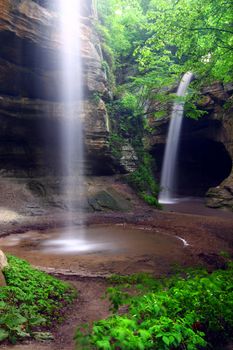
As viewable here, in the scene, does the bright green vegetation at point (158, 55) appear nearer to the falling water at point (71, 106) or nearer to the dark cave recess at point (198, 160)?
the falling water at point (71, 106)

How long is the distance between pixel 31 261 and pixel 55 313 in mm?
3489

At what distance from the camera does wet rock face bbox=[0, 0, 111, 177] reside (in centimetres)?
1518

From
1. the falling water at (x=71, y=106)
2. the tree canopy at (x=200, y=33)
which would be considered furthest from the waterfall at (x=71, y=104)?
the tree canopy at (x=200, y=33)

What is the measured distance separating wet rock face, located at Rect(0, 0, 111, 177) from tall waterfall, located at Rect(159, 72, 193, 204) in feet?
24.9

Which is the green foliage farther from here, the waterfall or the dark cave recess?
the dark cave recess

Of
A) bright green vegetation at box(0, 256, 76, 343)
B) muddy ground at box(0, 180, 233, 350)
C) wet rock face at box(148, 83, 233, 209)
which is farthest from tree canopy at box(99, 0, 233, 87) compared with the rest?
bright green vegetation at box(0, 256, 76, 343)

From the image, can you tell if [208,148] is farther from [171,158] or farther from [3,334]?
[3,334]

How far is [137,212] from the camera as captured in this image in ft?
55.6

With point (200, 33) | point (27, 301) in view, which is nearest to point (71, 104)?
point (200, 33)

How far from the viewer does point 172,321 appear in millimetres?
3371

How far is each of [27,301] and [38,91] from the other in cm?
1464

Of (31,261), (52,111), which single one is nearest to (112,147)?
(52,111)

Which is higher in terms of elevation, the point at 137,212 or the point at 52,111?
the point at 52,111

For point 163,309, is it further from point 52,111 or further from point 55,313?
point 52,111
